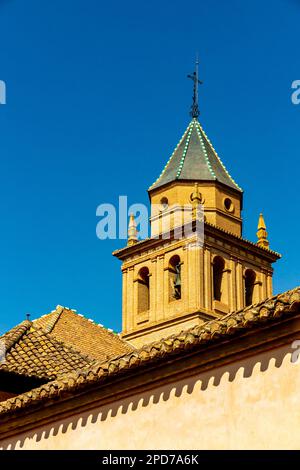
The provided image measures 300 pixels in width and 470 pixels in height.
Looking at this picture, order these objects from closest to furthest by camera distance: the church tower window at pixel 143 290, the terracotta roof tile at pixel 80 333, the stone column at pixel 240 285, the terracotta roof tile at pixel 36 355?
the terracotta roof tile at pixel 36 355, the terracotta roof tile at pixel 80 333, the stone column at pixel 240 285, the church tower window at pixel 143 290

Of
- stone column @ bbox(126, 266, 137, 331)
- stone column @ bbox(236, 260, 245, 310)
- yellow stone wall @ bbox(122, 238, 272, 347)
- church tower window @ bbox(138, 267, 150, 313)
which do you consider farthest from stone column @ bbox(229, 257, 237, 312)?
stone column @ bbox(126, 266, 137, 331)

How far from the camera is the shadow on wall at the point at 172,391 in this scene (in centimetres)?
865

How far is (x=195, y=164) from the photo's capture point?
114 feet

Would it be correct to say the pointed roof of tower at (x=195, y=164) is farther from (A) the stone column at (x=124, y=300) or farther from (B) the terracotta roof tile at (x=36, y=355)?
(B) the terracotta roof tile at (x=36, y=355)

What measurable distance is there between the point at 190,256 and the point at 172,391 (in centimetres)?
2274

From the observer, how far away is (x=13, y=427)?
A: 38.0 ft

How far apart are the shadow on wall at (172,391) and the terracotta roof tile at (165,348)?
28 cm

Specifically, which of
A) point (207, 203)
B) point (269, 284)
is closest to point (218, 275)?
point (269, 284)

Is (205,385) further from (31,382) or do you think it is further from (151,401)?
(31,382)

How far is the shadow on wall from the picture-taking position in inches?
340

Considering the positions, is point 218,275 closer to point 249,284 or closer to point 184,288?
point 249,284

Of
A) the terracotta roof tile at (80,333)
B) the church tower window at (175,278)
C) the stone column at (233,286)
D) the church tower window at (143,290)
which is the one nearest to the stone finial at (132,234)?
the church tower window at (143,290)

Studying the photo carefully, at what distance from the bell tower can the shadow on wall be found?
20.3 metres
